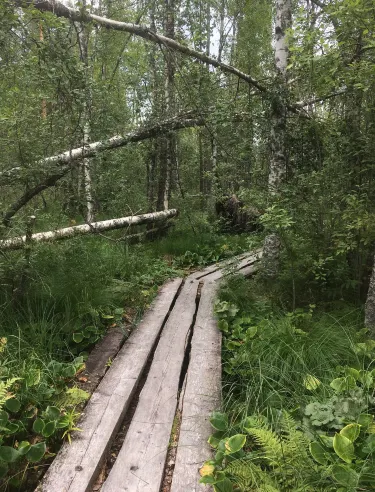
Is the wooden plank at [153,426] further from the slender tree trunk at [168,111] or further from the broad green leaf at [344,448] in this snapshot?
the slender tree trunk at [168,111]

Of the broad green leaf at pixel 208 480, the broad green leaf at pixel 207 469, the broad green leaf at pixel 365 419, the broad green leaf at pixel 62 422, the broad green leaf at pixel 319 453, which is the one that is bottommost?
the broad green leaf at pixel 207 469

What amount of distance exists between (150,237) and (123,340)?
504cm

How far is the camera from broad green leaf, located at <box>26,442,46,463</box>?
82.6 inches

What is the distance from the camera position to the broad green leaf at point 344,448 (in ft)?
6.05

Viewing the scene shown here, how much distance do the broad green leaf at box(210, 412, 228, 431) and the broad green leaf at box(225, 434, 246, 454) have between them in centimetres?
21

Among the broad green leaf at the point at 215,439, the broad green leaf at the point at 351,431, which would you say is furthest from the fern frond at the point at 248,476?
the broad green leaf at the point at 351,431

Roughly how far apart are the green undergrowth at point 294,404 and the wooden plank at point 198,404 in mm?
101

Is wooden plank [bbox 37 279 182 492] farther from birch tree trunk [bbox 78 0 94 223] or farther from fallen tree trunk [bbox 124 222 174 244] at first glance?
fallen tree trunk [bbox 124 222 174 244]

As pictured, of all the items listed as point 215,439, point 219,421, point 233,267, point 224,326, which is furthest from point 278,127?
point 215,439

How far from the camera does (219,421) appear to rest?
2344 mm

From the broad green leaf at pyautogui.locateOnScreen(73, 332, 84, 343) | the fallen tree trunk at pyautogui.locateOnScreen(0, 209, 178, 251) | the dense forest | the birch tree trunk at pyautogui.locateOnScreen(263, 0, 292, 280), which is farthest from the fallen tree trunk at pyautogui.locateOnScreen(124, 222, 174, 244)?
the broad green leaf at pyautogui.locateOnScreen(73, 332, 84, 343)

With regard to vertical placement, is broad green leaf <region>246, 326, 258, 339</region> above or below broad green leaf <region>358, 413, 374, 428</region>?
below

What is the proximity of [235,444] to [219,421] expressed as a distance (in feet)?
0.99

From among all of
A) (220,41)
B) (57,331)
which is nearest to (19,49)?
(57,331)
